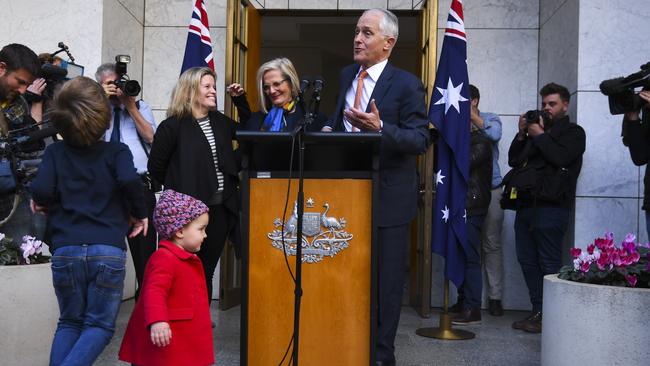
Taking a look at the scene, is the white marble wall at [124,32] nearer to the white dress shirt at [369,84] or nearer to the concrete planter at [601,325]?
the white dress shirt at [369,84]

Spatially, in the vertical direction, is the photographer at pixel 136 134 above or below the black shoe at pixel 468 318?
above

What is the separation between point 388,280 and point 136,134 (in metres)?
2.14

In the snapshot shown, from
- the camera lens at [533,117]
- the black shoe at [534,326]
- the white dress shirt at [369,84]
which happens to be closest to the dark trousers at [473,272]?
the black shoe at [534,326]

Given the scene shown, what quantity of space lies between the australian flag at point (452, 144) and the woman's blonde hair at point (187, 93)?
209cm

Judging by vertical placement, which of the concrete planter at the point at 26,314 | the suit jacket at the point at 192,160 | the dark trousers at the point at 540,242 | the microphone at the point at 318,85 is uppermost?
the microphone at the point at 318,85

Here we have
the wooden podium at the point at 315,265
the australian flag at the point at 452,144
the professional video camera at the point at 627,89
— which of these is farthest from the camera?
the australian flag at the point at 452,144

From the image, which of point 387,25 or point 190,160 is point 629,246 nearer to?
point 387,25

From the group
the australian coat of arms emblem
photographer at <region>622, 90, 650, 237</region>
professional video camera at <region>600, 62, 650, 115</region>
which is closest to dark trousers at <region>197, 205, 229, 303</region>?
the australian coat of arms emblem

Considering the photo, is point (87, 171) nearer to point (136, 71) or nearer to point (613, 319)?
point (613, 319)

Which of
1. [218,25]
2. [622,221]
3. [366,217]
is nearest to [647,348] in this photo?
[366,217]

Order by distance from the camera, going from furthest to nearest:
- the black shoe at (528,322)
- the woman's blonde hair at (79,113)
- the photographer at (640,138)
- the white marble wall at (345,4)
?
1. the white marble wall at (345,4)
2. the black shoe at (528,322)
3. the photographer at (640,138)
4. the woman's blonde hair at (79,113)

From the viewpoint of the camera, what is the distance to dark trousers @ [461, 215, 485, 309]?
6.58 meters

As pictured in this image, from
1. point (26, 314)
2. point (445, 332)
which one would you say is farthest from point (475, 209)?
point (26, 314)

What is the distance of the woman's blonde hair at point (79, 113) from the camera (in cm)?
351
